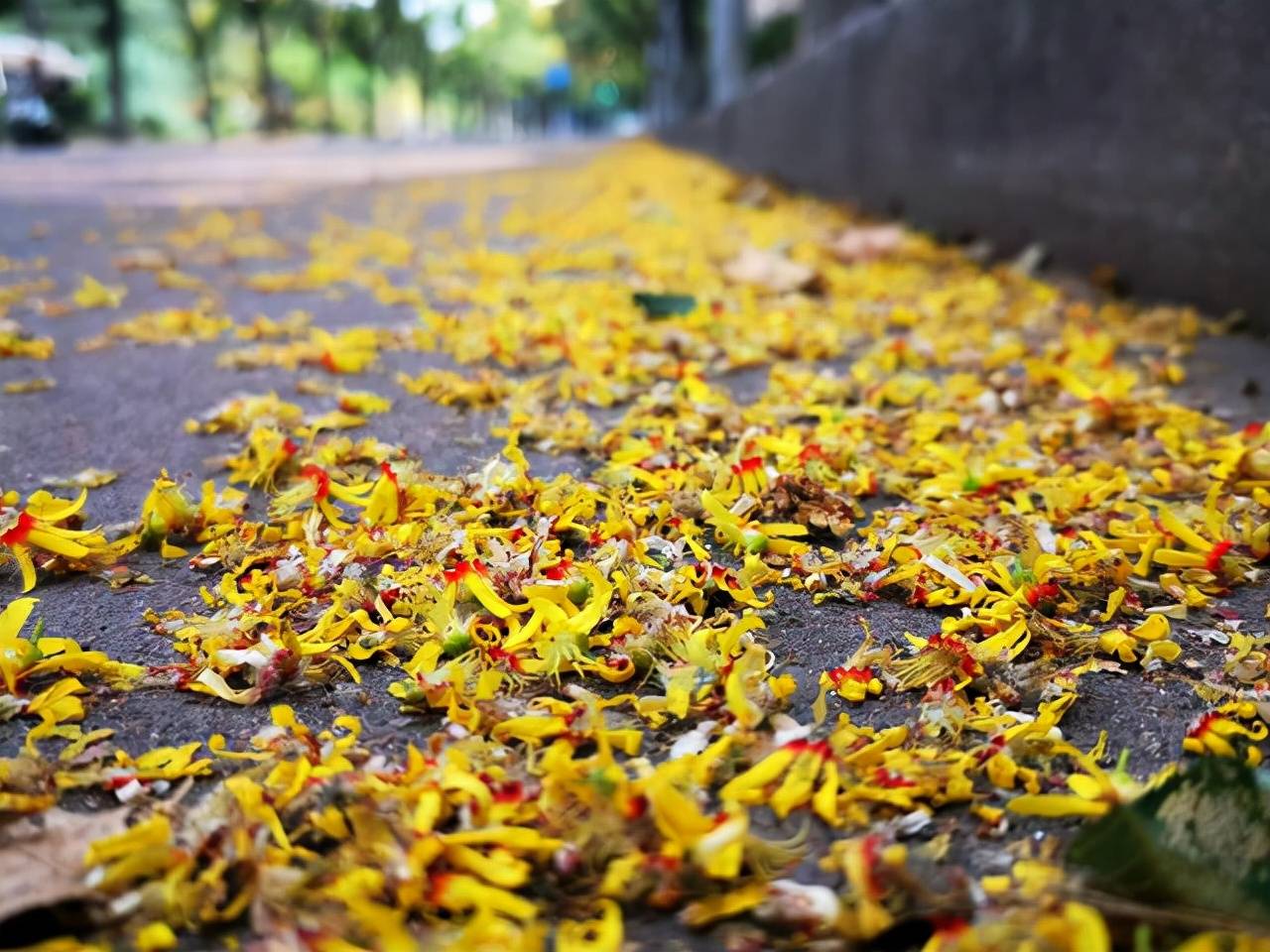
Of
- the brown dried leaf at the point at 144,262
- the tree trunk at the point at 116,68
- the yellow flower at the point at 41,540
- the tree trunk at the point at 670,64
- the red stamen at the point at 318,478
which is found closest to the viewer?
the yellow flower at the point at 41,540

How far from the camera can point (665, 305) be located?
3652 mm

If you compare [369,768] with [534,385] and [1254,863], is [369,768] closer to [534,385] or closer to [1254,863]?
[1254,863]

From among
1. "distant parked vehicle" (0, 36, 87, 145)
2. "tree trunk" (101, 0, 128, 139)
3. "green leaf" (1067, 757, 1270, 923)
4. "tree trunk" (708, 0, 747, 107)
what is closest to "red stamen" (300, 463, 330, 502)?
"green leaf" (1067, 757, 1270, 923)

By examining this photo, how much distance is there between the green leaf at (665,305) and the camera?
3648 millimetres

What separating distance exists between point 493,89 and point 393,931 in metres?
71.2

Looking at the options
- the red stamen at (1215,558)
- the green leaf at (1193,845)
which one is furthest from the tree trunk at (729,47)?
the green leaf at (1193,845)

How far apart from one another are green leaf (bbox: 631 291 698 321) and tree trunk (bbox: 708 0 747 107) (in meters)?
10.4

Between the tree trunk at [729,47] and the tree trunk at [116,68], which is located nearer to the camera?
the tree trunk at [729,47]

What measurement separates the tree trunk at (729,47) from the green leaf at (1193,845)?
514 inches

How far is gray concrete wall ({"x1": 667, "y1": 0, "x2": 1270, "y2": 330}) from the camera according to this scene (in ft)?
10.8

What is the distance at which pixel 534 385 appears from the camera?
9.34ft

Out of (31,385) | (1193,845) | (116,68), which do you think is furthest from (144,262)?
(116,68)

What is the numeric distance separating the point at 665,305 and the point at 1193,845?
276 cm

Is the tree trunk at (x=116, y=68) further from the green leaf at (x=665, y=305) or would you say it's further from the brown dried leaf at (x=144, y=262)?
the green leaf at (x=665, y=305)
